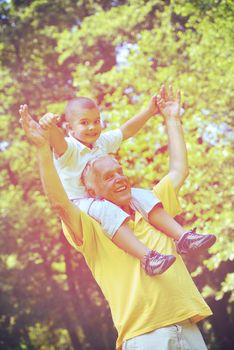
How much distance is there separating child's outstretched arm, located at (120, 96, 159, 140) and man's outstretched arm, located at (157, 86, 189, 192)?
4cm

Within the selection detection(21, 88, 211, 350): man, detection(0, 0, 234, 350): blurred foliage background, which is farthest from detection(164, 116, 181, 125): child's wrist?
detection(0, 0, 234, 350): blurred foliage background

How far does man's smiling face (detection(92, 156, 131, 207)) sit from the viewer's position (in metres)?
2.18

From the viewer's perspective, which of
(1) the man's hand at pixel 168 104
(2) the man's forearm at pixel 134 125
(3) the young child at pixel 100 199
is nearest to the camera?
(3) the young child at pixel 100 199

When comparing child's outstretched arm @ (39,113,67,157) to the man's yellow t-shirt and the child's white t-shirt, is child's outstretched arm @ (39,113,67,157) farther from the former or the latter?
the man's yellow t-shirt

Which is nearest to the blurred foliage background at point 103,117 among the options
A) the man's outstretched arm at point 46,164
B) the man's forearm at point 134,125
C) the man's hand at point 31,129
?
the man's forearm at point 134,125

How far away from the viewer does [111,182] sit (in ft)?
7.13

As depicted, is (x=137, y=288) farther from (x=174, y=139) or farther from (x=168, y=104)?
(x=168, y=104)

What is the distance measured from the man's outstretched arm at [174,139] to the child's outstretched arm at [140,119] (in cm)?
4

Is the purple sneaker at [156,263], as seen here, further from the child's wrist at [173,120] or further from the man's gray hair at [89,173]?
the child's wrist at [173,120]

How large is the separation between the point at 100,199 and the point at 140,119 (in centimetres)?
63

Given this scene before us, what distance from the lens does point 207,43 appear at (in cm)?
588

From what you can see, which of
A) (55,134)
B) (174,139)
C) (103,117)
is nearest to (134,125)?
(174,139)

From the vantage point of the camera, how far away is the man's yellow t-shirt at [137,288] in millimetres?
2004

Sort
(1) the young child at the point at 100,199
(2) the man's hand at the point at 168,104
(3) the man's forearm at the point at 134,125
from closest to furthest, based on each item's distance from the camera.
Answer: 1. (1) the young child at the point at 100,199
2. (2) the man's hand at the point at 168,104
3. (3) the man's forearm at the point at 134,125
